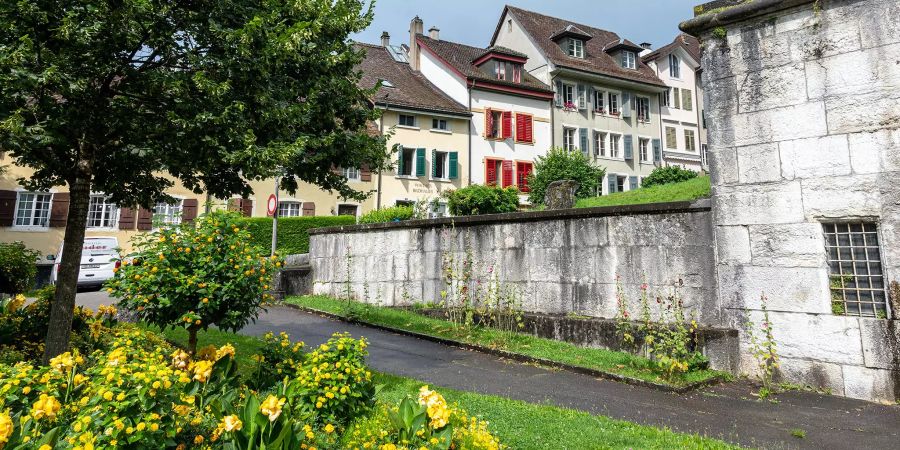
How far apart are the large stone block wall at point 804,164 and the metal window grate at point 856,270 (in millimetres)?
97

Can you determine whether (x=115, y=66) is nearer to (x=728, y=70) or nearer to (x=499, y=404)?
(x=499, y=404)

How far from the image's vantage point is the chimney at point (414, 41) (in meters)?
33.5

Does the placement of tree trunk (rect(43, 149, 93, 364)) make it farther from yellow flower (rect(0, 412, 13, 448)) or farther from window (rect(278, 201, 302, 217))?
window (rect(278, 201, 302, 217))

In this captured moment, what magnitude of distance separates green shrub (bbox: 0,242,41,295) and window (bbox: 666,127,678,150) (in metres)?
36.2

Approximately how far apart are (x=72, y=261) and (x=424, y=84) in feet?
90.2

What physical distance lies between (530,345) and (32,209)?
23886 millimetres

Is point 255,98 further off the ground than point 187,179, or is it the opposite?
point 255,98

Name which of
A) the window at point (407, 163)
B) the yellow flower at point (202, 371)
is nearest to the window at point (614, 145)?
the window at point (407, 163)

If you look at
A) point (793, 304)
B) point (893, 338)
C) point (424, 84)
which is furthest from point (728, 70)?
point (424, 84)

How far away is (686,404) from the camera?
565 centimetres

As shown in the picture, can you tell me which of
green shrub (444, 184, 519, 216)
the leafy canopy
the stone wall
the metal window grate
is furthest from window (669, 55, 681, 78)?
the leafy canopy

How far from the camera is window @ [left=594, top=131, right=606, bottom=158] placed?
3350 cm

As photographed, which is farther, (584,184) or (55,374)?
(584,184)

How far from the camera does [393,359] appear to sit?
25.6 ft
